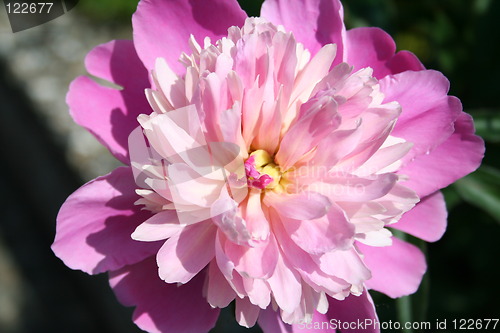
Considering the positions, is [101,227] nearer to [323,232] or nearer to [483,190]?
[323,232]

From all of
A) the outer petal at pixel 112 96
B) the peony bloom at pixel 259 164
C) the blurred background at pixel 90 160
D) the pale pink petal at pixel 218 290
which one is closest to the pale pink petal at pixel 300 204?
the peony bloom at pixel 259 164

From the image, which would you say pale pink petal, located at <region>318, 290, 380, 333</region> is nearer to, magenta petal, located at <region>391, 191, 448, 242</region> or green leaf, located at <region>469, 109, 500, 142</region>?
magenta petal, located at <region>391, 191, 448, 242</region>

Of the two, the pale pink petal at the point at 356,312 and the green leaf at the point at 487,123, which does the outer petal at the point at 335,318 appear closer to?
the pale pink petal at the point at 356,312

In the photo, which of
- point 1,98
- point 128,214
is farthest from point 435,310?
point 1,98

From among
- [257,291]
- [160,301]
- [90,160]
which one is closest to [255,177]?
[257,291]

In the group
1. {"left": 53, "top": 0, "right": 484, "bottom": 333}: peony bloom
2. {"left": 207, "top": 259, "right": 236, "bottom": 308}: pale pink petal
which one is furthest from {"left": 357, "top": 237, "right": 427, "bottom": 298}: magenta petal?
{"left": 207, "top": 259, "right": 236, "bottom": 308}: pale pink petal

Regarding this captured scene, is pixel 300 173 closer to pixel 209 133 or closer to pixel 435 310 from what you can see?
pixel 209 133
